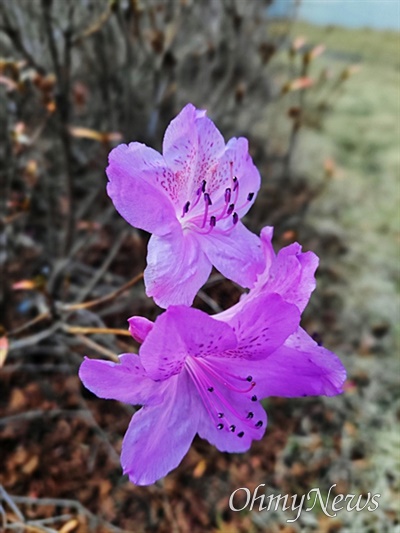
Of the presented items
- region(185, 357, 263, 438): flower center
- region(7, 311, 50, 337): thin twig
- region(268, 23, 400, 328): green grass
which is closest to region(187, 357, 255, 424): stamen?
region(185, 357, 263, 438): flower center

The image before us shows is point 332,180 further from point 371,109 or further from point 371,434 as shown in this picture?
point 371,434

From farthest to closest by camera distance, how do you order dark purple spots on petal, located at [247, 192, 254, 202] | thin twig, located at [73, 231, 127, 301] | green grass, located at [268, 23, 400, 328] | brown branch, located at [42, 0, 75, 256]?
green grass, located at [268, 23, 400, 328], thin twig, located at [73, 231, 127, 301], brown branch, located at [42, 0, 75, 256], dark purple spots on petal, located at [247, 192, 254, 202]

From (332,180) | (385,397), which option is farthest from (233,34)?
(385,397)

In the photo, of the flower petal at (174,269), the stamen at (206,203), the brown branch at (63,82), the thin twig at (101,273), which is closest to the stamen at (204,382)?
the flower petal at (174,269)

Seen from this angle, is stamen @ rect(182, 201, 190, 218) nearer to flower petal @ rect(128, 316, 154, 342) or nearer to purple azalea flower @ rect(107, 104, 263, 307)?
purple azalea flower @ rect(107, 104, 263, 307)

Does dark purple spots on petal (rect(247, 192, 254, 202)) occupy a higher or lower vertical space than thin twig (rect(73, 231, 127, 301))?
higher

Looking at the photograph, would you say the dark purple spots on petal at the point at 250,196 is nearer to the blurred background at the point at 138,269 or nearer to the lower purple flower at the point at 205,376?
the lower purple flower at the point at 205,376
